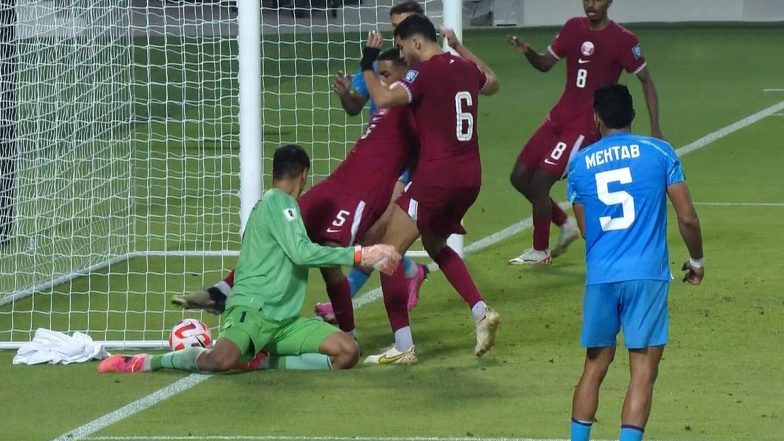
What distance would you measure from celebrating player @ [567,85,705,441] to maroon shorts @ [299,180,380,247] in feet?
8.25

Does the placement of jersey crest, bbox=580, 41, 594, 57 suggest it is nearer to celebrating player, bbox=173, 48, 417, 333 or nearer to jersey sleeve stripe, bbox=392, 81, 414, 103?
celebrating player, bbox=173, 48, 417, 333

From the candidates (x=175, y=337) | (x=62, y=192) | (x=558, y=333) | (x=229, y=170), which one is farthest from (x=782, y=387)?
(x=229, y=170)

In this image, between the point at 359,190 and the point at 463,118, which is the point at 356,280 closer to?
the point at 359,190

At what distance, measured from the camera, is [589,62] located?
1146 cm

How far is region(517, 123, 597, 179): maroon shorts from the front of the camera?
37.7 feet

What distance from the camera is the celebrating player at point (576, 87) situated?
11.4m

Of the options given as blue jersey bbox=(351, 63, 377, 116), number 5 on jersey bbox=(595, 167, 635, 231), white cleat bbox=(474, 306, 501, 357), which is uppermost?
blue jersey bbox=(351, 63, 377, 116)

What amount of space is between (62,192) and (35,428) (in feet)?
13.2

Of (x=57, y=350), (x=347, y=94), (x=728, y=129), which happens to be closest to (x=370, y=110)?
(x=347, y=94)

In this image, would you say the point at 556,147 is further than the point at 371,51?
Yes

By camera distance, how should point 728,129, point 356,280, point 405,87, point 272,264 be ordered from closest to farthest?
point 272,264, point 405,87, point 356,280, point 728,129

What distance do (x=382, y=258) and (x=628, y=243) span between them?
151cm

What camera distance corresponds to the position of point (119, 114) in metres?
12.2

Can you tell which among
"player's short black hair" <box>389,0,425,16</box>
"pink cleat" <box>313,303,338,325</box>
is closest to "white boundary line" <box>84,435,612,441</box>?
"pink cleat" <box>313,303,338,325</box>
